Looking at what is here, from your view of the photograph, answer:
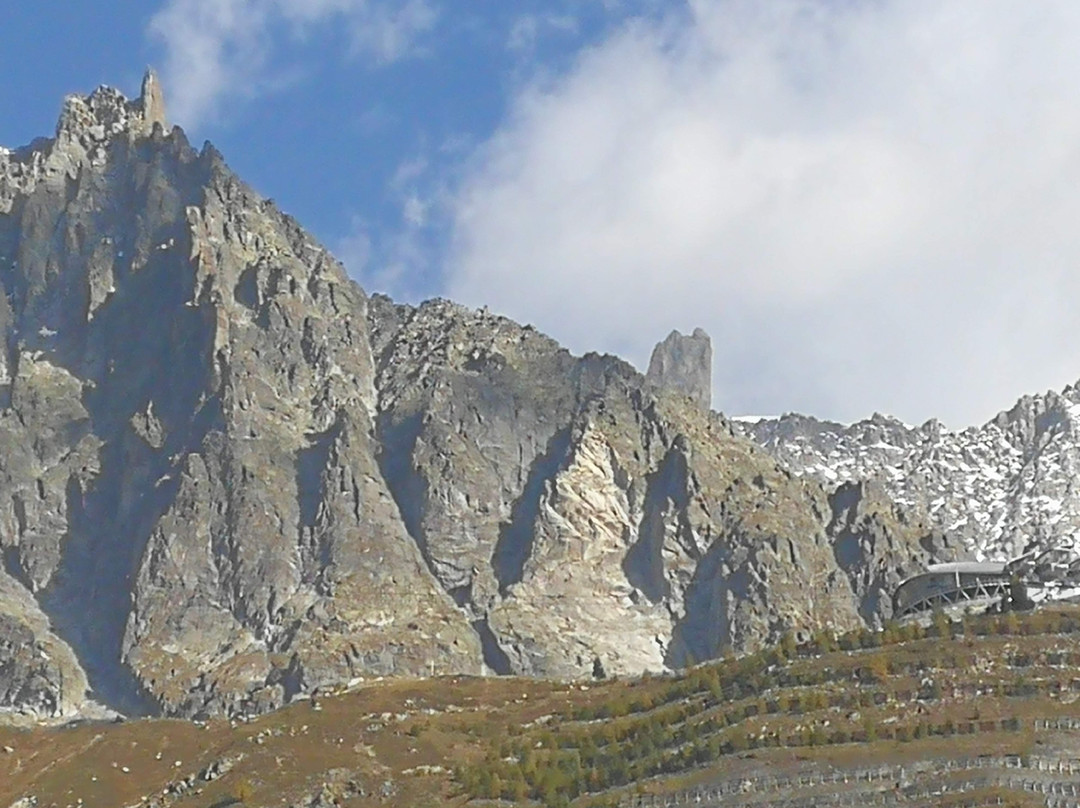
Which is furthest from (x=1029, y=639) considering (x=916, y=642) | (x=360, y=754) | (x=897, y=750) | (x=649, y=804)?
(x=360, y=754)

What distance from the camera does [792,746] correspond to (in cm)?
15562

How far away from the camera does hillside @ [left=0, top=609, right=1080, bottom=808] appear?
14425cm

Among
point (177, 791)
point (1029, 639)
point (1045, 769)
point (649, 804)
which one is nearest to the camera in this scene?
point (1045, 769)

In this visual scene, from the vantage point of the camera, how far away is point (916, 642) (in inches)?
6924

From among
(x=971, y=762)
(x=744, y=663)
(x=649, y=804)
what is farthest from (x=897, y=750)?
(x=744, y=663)

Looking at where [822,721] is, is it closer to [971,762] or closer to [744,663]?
[971,762]

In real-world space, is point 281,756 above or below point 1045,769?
above

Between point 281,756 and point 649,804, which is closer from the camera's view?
point 649,804

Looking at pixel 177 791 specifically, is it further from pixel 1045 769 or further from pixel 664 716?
pixel 1045 769

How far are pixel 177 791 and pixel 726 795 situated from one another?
205 feet

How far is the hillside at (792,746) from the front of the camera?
144 m

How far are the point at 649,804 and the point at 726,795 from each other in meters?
6.11

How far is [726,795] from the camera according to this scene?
486 feet

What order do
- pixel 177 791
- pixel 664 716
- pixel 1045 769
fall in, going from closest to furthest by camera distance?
pixel 1045 769, pixel 664 716, pixel 177 791
